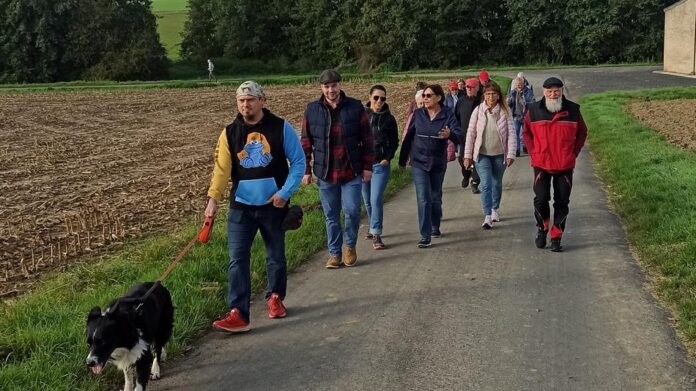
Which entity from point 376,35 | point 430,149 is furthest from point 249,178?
point 376,35

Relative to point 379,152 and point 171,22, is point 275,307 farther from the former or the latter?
point 171,22

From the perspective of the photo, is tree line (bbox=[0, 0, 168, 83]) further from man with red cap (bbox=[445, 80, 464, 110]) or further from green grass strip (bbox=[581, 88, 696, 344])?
man with red cap (bbox=[445, 80, 464, 110])

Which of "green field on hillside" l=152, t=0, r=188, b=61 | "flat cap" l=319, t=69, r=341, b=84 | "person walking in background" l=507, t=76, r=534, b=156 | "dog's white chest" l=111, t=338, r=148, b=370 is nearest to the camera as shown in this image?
"dog's white chest" l=111, t=338, r=148, b=370

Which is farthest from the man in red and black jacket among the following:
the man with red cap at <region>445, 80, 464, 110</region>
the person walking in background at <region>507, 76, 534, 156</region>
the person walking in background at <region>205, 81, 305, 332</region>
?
the person walking in background at <region>507, 76, 534, 156</region>

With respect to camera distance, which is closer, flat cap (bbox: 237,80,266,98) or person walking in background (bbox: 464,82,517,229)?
flat cap (bbox: 237,80,266,98)

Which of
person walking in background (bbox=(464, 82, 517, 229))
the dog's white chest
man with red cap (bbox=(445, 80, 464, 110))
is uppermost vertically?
man with red cap (bbox=(445, 80, 464, 110))

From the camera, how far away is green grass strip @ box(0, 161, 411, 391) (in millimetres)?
4523

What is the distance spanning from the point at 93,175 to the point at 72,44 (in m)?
56.3

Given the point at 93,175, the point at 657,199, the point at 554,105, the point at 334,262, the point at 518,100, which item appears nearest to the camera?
the point at 334,262

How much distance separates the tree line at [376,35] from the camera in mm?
59469

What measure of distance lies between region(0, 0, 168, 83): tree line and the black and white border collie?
203 feet

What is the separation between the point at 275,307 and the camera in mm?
5723

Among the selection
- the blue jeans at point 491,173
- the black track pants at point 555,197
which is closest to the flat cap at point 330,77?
the black track pants at point 555,197

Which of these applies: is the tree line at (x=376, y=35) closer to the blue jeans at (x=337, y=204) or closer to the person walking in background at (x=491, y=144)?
the person walking in background at (x=491, y=144)
